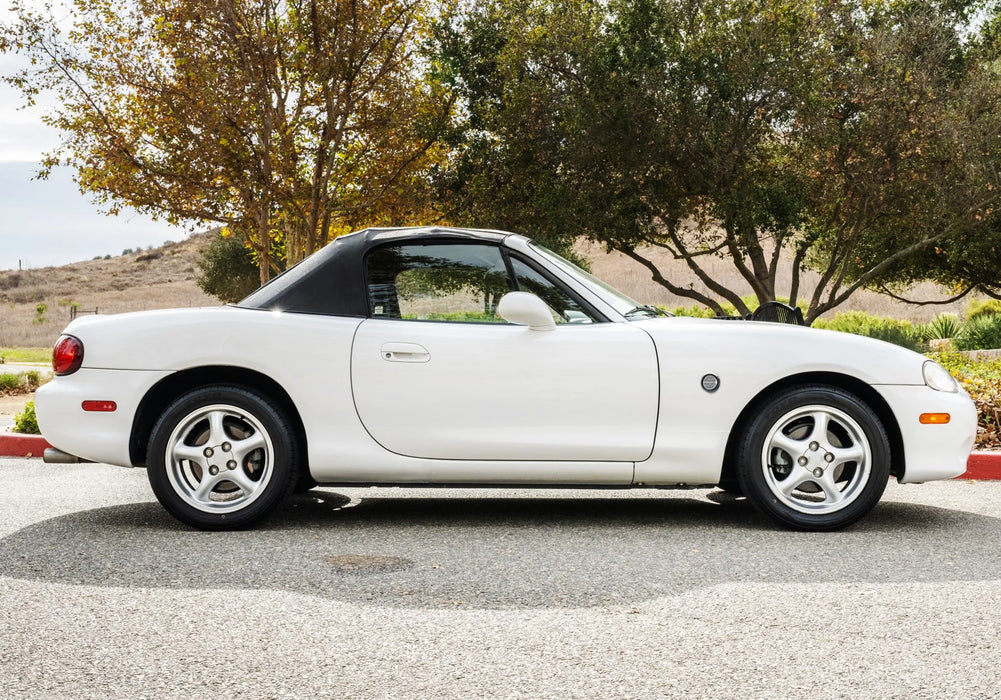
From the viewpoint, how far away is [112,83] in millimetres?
17672

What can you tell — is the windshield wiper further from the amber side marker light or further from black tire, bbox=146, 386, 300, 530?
black tire, bbox=146, 386, 300, 530

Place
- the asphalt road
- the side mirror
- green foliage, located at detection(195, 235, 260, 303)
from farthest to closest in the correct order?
green foliage, located at detection(195, 235, 260, 303)
the side mirror
the asphalt road

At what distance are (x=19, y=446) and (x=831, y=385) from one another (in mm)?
6946

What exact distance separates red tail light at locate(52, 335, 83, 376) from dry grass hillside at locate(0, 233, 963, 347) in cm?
5896

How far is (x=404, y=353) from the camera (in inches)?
215

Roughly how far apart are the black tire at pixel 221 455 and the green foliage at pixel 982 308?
90.8 ft

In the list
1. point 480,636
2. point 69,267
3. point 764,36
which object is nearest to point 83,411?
point 480,636

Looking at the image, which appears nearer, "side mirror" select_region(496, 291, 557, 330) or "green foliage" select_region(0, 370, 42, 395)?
"side mirror" select_region(496, 291, 557, 330)

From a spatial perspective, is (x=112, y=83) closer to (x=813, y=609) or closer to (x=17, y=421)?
(x=17, y=421)

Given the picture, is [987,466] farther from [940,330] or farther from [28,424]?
[940,330]

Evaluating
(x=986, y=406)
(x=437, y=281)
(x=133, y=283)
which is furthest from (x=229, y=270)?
(x=133, y=283)

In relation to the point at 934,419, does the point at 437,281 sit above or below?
above

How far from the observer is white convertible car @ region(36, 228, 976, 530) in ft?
17.7

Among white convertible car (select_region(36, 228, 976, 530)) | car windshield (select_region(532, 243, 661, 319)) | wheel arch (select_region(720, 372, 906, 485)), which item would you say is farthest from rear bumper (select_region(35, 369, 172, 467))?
wheel arch (select_region(720, 372, 906, 485))
